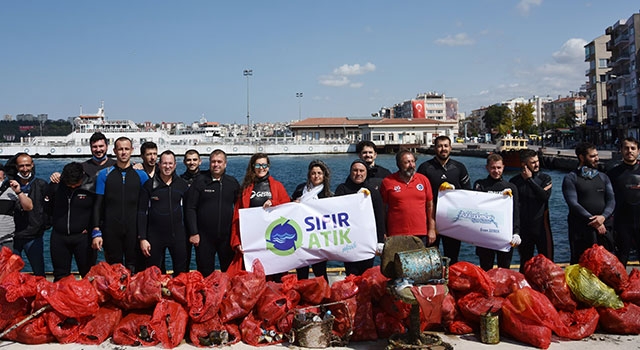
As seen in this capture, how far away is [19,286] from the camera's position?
13.0ft

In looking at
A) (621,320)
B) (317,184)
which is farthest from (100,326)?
(621,320)

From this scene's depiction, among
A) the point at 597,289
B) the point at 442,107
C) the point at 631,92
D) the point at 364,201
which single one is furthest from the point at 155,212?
the point at 442,107

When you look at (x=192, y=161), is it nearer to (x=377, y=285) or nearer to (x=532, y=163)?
(x=377, y=285)

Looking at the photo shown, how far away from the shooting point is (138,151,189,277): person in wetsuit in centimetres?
471

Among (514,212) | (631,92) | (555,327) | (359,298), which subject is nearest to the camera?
(555,327)

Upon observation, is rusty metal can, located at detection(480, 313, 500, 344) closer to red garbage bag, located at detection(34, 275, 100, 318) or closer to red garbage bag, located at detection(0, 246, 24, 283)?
red garbage bag, located at detection(34, 275, 100, 318)

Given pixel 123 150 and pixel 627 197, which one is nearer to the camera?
pixel 123 150

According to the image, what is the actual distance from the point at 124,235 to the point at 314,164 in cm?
206

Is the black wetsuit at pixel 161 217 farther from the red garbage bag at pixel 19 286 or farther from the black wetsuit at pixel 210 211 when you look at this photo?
the red garbage bag at pixel 19 286

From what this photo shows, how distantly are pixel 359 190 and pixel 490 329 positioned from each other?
1.75 metres

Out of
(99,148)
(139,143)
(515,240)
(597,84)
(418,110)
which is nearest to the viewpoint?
(515,240)

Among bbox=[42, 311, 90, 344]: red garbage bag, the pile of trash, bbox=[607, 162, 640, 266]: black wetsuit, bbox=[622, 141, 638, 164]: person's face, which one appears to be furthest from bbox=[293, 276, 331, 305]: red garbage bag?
bbox=[622, 141, 638, 164]: person's face

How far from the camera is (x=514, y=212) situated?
5.03 m

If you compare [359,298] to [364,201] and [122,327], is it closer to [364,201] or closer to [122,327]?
[364,201]
